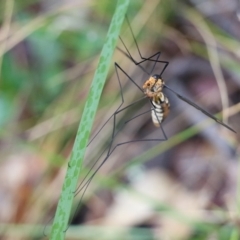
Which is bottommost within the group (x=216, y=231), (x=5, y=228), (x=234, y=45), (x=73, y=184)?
(x=73, y=184)

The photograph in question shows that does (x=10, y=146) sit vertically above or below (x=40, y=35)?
below

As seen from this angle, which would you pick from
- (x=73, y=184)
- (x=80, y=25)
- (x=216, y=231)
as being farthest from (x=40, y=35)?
(x=73, y=184)

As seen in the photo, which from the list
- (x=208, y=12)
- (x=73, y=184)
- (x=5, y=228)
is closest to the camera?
(x=73, y=184)

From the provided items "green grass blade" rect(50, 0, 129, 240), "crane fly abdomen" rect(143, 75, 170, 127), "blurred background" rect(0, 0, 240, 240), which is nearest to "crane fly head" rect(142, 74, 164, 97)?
"crane fly abdomen" rect(143, 75, 170, 127)

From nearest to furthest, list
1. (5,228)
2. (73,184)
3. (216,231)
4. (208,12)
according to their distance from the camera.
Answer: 1. (73,184)
2. (216,231)
3. (5,228)
4. (208,12)

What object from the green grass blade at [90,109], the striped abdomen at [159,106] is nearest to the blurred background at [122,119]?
the striped abdomen at [159,106]

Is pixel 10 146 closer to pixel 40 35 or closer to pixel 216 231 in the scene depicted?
pixel 40 35

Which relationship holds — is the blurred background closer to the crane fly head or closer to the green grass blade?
the crane fly head

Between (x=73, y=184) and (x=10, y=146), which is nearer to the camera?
(x=73, y=184)
